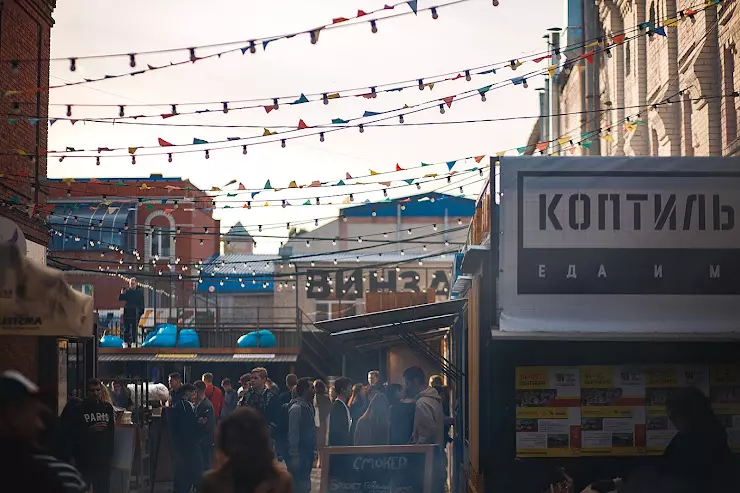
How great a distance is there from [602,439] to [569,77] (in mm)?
22037

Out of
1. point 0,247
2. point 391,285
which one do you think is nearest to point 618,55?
point 0,247

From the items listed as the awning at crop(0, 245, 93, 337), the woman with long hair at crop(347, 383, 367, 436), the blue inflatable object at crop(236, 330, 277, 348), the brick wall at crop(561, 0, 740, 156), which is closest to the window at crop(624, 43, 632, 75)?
the brick wall at crop(561, 0, 740, 156)

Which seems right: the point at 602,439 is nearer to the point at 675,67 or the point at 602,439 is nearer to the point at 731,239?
the point at 731,239

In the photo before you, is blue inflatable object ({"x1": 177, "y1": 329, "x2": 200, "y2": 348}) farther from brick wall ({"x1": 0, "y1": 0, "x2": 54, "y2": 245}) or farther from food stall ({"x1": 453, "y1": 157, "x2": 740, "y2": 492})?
food stall ({"x1": 453, "y1": 157, "x2": 740, "y2": 492})

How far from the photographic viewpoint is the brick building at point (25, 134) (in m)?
15.6

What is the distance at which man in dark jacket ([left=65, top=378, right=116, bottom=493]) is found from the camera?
1183cm

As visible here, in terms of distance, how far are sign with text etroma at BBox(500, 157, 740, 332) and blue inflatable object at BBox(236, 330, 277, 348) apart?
30290 millimetres

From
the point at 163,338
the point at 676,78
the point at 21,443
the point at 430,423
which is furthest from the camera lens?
the point at 163,338

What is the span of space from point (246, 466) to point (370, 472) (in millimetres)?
6047

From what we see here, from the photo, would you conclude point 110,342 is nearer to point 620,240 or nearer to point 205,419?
point 205,419

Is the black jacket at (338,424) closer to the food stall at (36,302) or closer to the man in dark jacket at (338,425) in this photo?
the man in dark jacket at (338,425)

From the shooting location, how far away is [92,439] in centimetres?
1189

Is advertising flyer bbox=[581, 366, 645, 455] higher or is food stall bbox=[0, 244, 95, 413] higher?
food stall bbox=[0, 244, 95, 413]

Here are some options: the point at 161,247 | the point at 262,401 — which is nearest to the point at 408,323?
the point at 262,401
